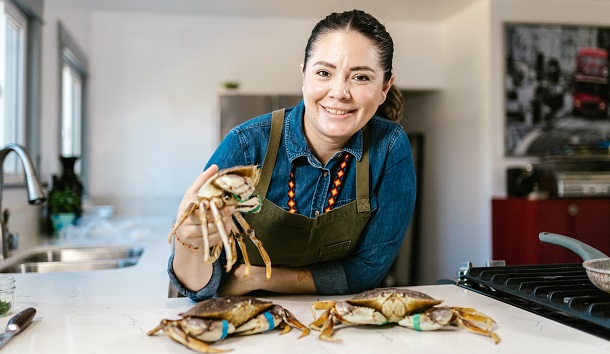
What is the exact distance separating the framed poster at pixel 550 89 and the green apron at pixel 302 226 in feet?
11.7

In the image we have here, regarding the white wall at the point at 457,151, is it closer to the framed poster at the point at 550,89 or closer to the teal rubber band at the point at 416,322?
the framed poster at the point at 550,89

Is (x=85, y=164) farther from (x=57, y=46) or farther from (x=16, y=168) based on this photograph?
(x=16, y=168)

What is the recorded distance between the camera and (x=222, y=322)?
90 cm

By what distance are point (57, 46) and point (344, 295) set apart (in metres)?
3.22

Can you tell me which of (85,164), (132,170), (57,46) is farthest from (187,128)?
(57,46)

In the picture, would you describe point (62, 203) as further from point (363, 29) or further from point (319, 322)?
point (319, 322)

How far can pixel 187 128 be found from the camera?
5250mm

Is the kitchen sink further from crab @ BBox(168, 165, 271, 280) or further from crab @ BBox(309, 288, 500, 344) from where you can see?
crab @ BBox(309, 288, 500, 344)

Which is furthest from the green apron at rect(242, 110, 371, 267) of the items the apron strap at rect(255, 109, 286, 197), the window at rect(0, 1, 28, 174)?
the window at rect(0, 1, 28, 174)

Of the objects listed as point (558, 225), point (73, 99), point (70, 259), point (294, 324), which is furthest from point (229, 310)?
point (73, 99)

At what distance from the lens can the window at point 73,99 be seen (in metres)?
4.31

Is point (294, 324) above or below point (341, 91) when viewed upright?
below

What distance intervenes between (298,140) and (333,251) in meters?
0.29

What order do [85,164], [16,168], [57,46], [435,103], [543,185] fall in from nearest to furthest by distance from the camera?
[16,168]
[57,46]
[543,185]
[85,164]
[435,103]
